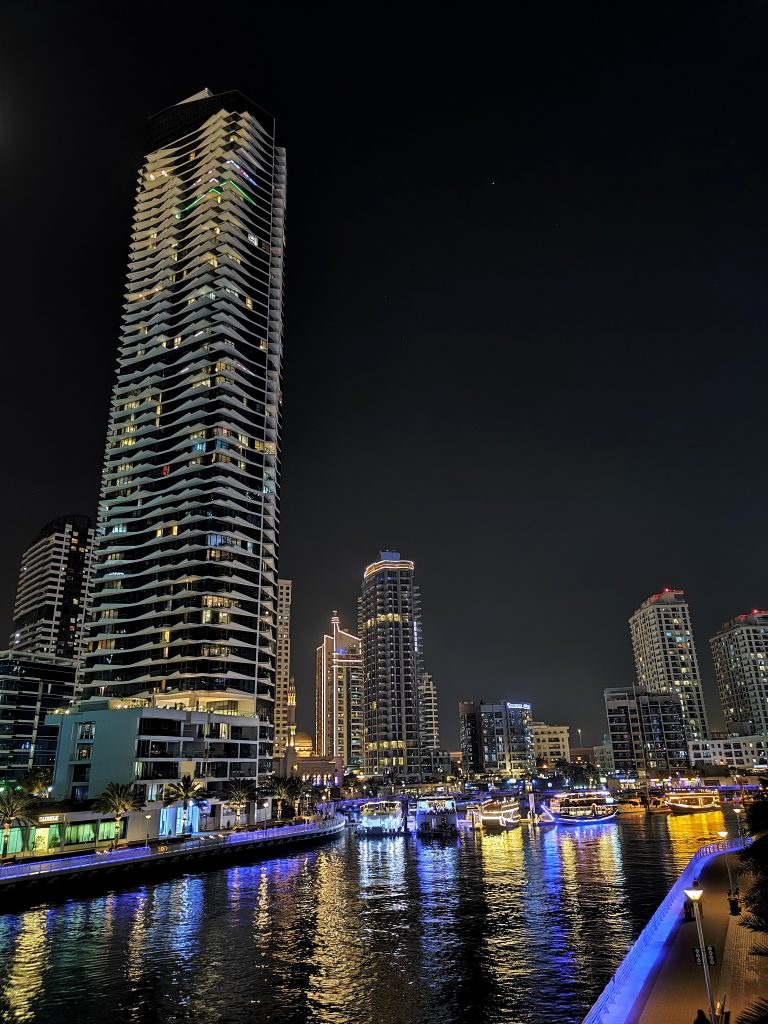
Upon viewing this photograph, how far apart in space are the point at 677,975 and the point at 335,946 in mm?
26988

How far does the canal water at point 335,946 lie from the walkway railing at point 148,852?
4.51 m

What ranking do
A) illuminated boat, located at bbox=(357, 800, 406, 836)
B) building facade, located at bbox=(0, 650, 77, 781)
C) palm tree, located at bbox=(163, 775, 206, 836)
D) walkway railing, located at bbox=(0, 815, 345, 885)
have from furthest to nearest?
building facade, located at bbox=(0, 650, 77, 781) → illuminated boat, located at bbox=(357, 800, 406, 836) → palm tree, located at bbox=(163, 775, 206, 836) → walkway railing, located at bbox=(0, 815, 345, 885)

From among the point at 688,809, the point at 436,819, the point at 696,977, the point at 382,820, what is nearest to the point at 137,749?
the point at 382,820

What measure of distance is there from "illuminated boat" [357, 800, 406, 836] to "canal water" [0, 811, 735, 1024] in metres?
58.2

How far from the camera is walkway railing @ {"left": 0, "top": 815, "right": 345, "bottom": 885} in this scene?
217 ft

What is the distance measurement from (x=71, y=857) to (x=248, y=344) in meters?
119

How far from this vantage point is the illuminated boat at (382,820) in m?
142

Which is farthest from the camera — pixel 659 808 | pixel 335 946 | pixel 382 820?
pixel 659 808

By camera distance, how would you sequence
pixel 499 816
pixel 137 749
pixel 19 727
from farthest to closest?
pixel 19 727 → pixel 499 816 → pixel 137 749

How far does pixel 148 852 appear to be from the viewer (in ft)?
266

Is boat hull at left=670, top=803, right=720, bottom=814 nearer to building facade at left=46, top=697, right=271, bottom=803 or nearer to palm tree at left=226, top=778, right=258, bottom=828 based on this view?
palm tree at left=226, top=778, right=258, bottom=828

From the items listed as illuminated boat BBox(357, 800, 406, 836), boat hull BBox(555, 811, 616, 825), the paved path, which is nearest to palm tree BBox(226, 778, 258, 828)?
illuminated boat BBox(357, 800, 406, 836)

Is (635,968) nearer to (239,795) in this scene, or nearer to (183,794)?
(183,794)

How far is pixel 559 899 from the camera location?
63.6 metres
